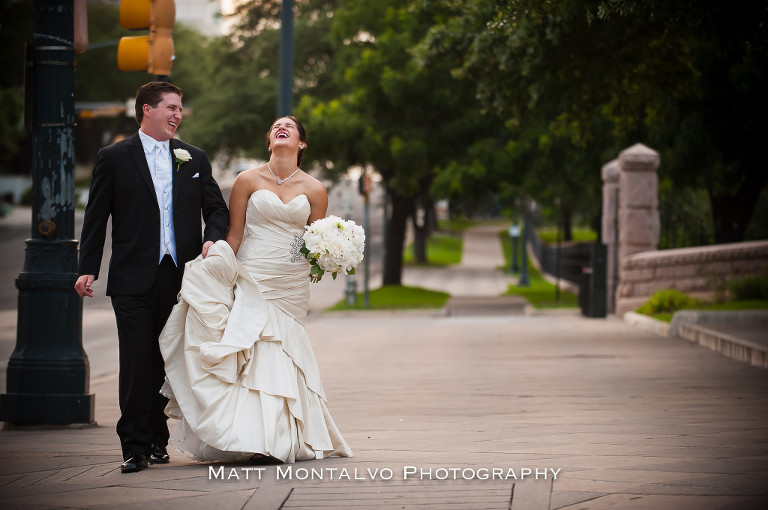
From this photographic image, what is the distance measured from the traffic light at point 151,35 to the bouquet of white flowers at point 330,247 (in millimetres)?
3309

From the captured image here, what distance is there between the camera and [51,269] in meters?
8.67

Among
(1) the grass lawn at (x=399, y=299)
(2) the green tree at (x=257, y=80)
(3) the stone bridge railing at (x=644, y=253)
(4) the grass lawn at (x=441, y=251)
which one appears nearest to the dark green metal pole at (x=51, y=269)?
(3) the stone bridge railing at (x=644, y=253)

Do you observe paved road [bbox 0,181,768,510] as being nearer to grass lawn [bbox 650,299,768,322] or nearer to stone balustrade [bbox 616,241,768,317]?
grass lawn [bbox 650,299,768,322]

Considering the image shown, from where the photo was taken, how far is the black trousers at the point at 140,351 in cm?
647

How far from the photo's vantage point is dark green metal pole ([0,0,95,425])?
8594 millimetres

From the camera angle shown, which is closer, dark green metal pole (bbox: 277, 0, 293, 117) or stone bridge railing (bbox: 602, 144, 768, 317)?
dark green metal pole (bbox: 277, 0, 293, 117)

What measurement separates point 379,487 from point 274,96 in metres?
38.4

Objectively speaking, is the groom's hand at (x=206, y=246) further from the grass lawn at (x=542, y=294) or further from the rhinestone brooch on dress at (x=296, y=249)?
the grass lawn at (x=542, y=294)

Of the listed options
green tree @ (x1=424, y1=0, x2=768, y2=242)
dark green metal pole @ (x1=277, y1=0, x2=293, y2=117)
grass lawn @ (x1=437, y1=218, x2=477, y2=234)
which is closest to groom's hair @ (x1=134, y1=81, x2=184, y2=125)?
green tree @ (x1=424, y1=0, x2=768, y2=242)

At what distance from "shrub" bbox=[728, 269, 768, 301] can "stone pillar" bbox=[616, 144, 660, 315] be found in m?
3.93

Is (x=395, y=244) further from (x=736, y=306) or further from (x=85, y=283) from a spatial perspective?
(x=85, y=283)

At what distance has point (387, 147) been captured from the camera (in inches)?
1211

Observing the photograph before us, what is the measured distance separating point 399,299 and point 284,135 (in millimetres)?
24892

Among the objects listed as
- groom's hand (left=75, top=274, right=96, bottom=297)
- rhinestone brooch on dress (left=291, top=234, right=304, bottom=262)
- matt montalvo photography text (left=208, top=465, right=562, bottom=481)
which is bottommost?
matt montalvo photography text (left=208, top=465, right=562, bottom=481)
